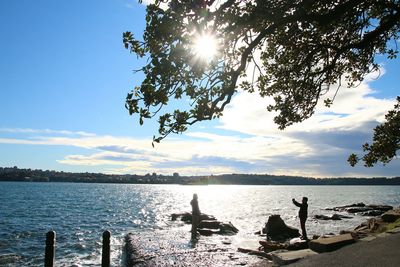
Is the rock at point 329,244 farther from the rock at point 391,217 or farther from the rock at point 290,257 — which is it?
the rock at point 391,217

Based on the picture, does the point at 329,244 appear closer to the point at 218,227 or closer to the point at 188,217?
the point at 218,227

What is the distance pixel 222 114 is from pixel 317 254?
7.10 metres

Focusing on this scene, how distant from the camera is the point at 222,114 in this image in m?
9.34

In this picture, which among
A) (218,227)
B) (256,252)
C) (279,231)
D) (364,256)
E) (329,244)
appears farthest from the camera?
(218,227)

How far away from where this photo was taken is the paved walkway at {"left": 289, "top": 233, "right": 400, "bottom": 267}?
11.0m

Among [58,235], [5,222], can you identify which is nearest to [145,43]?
[58,235]

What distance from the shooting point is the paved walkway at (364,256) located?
11.0 m

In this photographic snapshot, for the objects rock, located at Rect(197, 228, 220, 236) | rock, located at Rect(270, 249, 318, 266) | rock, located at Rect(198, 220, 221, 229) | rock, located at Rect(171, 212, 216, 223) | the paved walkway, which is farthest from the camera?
rock, located at Rect(171, 212, 216, 223)

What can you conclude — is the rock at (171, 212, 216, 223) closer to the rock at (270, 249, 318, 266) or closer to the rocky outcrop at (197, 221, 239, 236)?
the rocky outcrop at (197, 221, 239, 236)

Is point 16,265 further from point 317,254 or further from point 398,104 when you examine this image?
point 398,104

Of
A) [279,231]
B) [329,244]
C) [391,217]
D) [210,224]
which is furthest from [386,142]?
[210,224]

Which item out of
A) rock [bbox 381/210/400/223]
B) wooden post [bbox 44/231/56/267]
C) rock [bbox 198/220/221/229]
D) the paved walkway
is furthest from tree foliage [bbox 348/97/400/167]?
rock [bbox 198/220/221/229]

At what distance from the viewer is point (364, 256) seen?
463 inches

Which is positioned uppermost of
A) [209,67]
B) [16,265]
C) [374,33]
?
[374,33]
